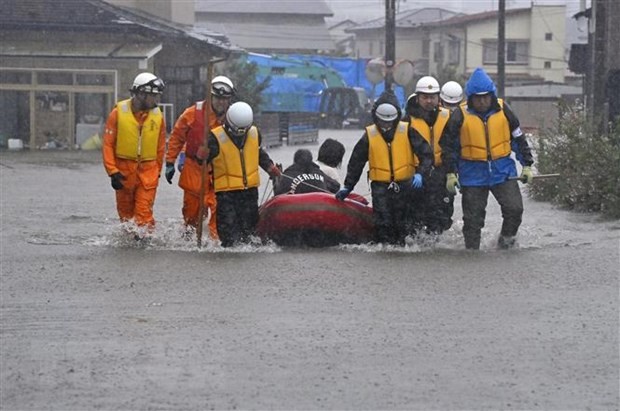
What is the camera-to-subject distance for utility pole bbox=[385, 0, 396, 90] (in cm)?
3073

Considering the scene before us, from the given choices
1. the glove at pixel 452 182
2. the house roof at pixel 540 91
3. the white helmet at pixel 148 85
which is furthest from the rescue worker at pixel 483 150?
the house roof at pixel 540 91

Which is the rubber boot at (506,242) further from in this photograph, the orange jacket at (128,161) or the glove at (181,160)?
the orange jacket at (128,161)

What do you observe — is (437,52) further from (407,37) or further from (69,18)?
(69,18)

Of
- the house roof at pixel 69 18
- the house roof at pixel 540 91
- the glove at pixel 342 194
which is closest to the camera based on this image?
the glove at pixel 342 194

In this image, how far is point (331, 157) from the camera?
46.2 feet

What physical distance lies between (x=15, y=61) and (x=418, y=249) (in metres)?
24.9

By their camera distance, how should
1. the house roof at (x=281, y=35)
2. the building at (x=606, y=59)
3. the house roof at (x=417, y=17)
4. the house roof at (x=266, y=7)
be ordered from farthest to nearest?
the house roof at (x=417, y=17), the house roof at (x=266, y=7), the house roof at (x=281, y=35), the building at (x=606, y=59)

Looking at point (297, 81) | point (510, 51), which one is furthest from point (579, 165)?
point (510, 51)

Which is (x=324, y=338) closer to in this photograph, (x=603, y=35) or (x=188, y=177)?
(x=188, y=177)

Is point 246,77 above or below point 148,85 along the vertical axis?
above

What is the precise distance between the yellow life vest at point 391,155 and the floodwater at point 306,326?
2.38ft

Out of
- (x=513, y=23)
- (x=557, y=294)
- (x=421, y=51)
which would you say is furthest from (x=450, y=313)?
(x=421, y=51)

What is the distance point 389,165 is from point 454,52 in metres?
64.2

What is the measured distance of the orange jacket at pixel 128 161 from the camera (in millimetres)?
13102
